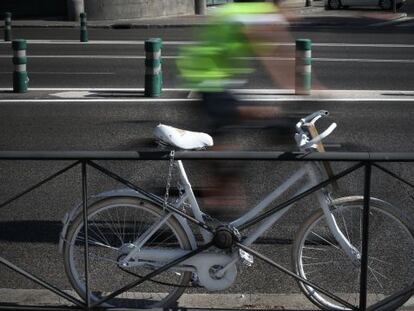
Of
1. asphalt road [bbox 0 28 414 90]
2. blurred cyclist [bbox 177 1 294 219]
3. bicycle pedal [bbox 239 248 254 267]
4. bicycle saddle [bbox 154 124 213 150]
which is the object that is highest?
blurred cyclist [bbox 177 1 294 219]

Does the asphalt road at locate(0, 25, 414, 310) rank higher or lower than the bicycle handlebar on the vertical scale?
lower

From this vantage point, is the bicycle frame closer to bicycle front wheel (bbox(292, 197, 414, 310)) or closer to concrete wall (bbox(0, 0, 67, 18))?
bicycle front wheel (bbox(292, 197, 414, 310))

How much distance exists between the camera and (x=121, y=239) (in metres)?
5.30

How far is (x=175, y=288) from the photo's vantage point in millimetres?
5141

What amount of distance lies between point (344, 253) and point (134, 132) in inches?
256

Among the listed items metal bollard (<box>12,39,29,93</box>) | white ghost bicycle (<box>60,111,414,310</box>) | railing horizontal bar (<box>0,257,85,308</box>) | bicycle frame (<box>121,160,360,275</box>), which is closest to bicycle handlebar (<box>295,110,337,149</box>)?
white ghost bicycle (<box>60,111,414,310</box>)

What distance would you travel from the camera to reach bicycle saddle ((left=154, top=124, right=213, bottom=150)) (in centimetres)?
489

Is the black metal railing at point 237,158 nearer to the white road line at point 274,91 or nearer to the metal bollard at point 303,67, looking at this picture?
the metal bollard at point 303,67

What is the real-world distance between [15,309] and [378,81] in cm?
1232

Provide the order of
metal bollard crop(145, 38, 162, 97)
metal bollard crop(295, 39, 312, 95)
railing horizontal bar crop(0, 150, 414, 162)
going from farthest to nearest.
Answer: metal bollard crop(145, 38, 162, 97), metal bollard crop(295, 39, 312, 95), railing horizontal bar crop(0, 150, 414, 162)

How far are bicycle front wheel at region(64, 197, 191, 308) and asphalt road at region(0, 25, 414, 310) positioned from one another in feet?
1.51

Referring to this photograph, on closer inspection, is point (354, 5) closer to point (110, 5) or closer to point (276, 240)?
point (110, 5)

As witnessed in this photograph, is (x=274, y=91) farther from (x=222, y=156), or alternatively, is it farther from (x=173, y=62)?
(x=222, y=156)

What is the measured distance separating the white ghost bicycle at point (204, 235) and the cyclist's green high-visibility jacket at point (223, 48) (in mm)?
390
